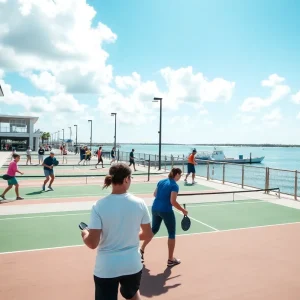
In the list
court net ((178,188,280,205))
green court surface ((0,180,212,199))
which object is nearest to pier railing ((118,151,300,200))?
court net ((178,188,280,205))

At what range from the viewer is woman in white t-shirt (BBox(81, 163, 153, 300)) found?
2615 millimetres

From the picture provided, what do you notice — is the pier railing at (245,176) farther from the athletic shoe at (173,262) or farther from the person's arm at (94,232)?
the person's arm at (94,232)

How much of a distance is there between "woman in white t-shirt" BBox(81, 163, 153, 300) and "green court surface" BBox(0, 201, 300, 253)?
4.24m

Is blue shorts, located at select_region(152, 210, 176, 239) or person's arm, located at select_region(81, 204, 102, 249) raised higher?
person's arm, located at select_region(81, 204, 102, 249)

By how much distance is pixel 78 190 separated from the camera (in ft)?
47.4

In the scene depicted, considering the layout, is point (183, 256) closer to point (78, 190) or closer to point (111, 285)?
point (111, 285)

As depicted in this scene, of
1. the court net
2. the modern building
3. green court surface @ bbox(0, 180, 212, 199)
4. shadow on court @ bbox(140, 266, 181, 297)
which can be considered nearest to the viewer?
shadow on court @ bbox(140, 266, 181, 297)

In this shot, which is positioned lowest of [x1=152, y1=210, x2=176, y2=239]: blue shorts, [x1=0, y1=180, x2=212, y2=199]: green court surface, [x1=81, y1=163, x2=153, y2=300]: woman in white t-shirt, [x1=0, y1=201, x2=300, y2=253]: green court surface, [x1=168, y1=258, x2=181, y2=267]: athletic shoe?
[x1=0, y1=180, x2=212, y2=199]: green court surface

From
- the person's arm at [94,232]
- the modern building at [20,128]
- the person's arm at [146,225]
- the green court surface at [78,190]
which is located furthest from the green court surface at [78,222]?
the modern building at [20,128]

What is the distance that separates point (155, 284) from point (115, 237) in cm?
254

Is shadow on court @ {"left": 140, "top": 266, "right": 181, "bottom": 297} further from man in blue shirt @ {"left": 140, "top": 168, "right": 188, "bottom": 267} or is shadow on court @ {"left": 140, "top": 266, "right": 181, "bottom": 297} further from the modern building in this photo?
the modern building

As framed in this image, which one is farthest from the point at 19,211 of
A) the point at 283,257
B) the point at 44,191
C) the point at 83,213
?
the point at 283,257

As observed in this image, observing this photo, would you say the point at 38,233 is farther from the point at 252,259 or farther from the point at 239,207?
the point at 239,207

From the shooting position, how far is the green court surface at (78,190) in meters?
12.9
